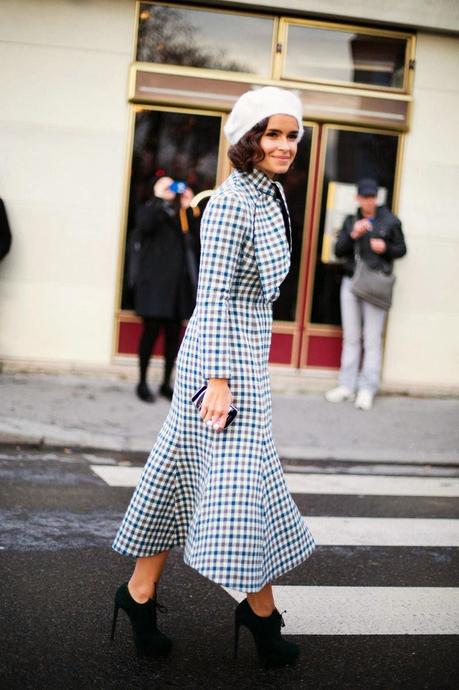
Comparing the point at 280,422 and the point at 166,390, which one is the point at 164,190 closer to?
the point at 166,390

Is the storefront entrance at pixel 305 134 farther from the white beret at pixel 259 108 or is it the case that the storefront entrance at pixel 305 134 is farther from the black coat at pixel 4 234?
the white beret at pixel 259 108

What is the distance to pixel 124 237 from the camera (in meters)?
10.3

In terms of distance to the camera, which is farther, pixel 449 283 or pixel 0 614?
pixel 449 283

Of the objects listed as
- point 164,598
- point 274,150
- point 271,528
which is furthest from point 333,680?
point 274,150

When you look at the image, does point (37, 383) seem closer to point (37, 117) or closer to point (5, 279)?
point (5, 279)

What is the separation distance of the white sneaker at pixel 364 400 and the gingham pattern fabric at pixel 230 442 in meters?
6.28

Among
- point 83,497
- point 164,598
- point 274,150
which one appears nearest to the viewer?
point 274,150

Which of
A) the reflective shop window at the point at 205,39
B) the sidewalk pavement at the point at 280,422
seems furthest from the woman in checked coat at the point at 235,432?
the reflective shop window at the point at 205,39

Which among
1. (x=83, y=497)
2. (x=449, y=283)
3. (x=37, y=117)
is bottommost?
(x=83, y=497)

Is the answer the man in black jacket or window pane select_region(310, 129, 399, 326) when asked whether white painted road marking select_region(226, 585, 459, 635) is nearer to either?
the man in black jacket

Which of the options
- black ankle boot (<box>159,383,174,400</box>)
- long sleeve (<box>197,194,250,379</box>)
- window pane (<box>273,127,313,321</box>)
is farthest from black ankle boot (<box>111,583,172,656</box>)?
window pane (<box>273,127,313,321</box>)

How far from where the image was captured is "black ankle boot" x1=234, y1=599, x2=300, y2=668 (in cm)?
371

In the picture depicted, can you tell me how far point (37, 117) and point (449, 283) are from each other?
4538mm

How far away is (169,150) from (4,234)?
1.84 meters
